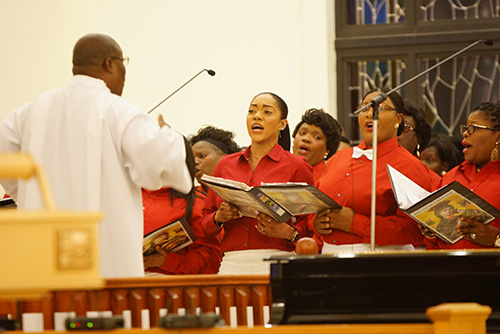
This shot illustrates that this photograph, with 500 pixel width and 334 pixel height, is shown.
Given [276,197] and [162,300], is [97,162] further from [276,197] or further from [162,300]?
[276,197]

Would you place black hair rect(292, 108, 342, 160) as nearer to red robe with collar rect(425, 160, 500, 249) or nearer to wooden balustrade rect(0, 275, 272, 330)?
red robe with collar rect(425, 160, 500, 249)

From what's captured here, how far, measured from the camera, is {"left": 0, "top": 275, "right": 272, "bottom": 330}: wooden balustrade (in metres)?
3.18

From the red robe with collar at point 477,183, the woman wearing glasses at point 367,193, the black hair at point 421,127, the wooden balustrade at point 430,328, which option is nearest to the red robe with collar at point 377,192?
the woman wearing glasses at point 367,193

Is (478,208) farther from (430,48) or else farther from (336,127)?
(430,48)

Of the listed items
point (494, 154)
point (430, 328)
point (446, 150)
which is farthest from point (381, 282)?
point (446, 150)

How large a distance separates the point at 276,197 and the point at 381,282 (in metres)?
1.23

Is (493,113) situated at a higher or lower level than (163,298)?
higher

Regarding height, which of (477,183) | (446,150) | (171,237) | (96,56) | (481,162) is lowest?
(171,237)

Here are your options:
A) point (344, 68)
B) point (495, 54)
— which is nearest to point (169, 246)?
point (344, 68)

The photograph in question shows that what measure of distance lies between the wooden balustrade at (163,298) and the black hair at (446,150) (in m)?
3.06

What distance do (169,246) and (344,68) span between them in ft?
13.3

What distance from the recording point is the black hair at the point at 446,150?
6031 millimetres

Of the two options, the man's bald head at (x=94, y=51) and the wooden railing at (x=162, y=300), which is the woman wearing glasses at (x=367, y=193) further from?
the man's bald head at (x=94, y=51)

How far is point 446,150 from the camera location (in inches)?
238
